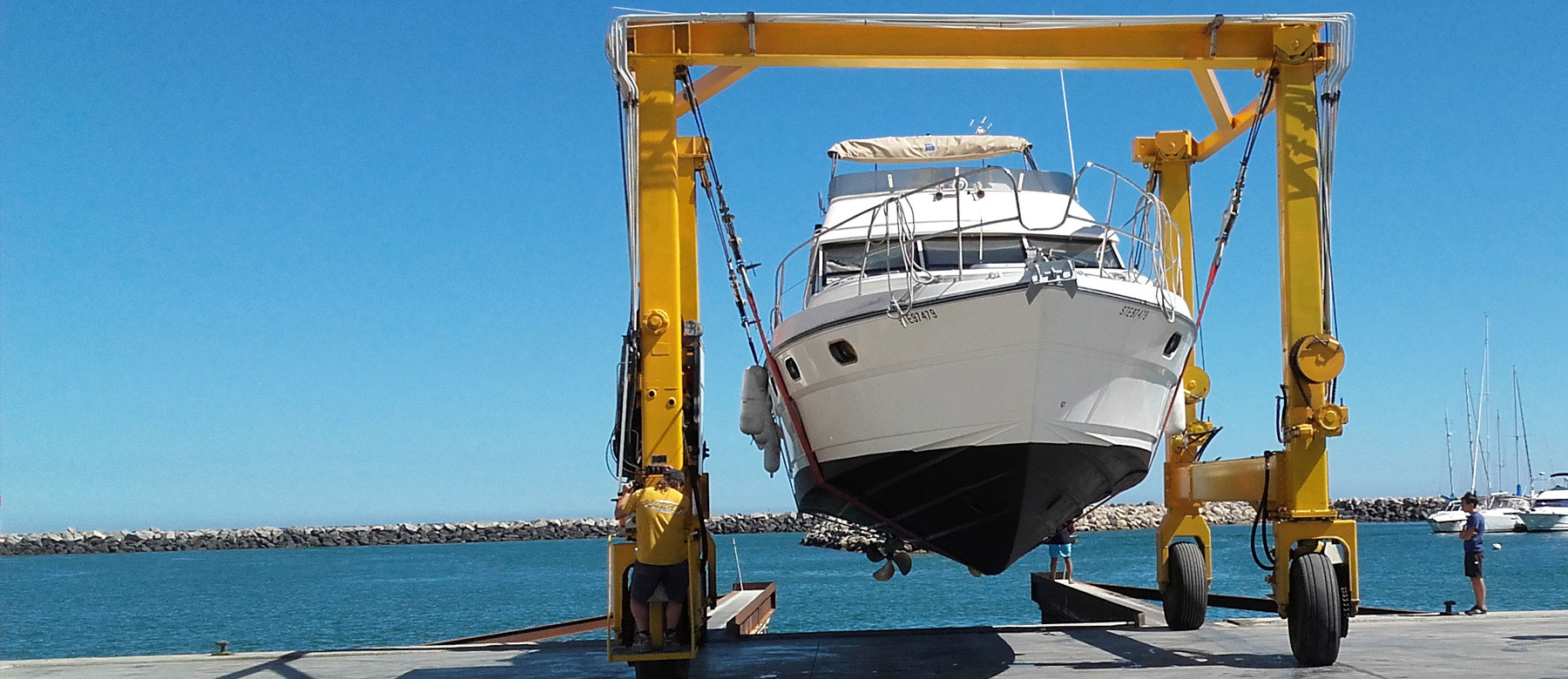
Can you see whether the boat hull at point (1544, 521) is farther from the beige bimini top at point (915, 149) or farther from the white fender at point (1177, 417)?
the white fender at point (1177, 417)

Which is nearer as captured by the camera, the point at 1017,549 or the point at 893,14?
the point at 893,14

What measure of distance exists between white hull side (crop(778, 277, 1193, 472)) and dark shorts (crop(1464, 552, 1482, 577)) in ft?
16.4

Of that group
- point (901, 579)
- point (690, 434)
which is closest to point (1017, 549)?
point (690, 434)

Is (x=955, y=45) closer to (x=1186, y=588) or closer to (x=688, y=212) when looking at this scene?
(x=688, y=212)

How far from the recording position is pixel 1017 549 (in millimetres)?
10367

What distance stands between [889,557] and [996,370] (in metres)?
3.81

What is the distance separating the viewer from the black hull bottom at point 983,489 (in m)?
9.18

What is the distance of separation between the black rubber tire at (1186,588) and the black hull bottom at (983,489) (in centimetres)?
106

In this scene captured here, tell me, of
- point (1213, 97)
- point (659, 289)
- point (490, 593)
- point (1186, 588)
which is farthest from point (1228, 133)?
point (490, 593)

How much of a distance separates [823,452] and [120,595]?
5300cm

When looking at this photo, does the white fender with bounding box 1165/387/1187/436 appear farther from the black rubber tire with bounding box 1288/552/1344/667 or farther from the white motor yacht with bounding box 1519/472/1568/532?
the white motor yacht with bounding box 1519/472/1568/532

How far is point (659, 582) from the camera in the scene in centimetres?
821

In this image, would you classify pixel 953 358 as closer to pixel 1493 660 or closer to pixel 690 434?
pixel 690 434

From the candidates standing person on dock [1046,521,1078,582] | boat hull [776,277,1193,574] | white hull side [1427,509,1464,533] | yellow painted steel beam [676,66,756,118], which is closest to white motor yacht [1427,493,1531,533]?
white hull side [1427,509,1464,533]
